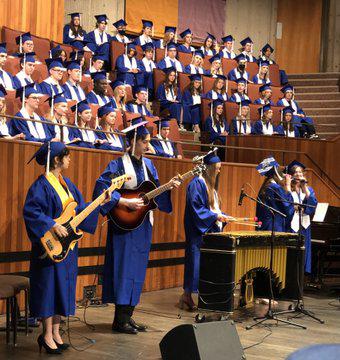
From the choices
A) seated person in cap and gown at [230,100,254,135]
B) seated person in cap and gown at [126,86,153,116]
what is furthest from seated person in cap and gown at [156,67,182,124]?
seated person in cap and gown at [126,86,153,116]

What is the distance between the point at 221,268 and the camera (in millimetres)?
6586

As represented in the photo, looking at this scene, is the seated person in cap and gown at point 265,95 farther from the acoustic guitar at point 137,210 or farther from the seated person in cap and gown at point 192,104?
the acoustic guitar at point 137,210

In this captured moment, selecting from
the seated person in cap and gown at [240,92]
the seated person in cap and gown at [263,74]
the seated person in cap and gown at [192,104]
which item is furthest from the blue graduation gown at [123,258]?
the seated person in cap and gown at [263,74]

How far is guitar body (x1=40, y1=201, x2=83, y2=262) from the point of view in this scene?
516 cm

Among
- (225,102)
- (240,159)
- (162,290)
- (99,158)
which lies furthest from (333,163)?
(99,158)

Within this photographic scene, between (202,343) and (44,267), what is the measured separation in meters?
1.38

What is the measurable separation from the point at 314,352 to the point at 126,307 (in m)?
4.70

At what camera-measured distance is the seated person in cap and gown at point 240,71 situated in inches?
627

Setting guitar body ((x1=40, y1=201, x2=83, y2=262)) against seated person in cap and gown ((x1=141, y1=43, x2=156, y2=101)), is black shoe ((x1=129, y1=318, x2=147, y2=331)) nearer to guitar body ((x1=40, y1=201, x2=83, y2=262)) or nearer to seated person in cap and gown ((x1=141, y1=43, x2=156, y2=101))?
guitar body ((x1=40, y1=201, x2=83, y2=262))

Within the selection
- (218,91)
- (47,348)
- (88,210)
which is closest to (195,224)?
(88,210)

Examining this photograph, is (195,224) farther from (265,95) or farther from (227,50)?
(227,50)

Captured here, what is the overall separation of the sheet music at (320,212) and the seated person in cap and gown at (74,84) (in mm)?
4032

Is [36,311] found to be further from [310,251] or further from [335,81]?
[335,81]

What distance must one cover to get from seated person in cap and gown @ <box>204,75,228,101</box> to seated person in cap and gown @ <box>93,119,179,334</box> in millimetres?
7952
